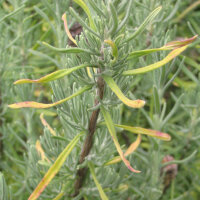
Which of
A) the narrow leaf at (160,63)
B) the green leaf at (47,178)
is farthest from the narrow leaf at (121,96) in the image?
the green leaf at (47,178)

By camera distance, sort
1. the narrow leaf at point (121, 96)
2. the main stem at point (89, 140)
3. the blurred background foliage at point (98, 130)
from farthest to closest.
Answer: the blurred background foliage at point (98, 130)
the main stem at point (89, 140)
the narrow leaf at point (121, 96)

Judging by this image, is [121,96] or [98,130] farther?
[98,130]

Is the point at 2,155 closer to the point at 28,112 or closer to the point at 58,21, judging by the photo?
the point at 28,112

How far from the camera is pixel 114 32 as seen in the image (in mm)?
494

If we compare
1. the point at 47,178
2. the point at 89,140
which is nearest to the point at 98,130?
the point at 89,140

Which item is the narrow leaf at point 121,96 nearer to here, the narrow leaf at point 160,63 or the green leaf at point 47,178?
the narrow leaf at point 160,63

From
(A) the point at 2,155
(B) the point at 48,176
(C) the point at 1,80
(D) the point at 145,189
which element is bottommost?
(D) the point at 145,189

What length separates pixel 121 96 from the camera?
459 mm

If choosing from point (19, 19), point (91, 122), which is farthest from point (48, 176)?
point (19, 19)

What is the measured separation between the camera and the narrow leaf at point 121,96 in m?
0.42

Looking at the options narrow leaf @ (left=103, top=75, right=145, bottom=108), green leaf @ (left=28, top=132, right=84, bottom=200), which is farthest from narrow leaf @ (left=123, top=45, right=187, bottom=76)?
green leaf @ (left=28, top=132, right=84, bottom=200)

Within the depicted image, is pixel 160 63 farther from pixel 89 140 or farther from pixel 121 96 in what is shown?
pixel 89 140

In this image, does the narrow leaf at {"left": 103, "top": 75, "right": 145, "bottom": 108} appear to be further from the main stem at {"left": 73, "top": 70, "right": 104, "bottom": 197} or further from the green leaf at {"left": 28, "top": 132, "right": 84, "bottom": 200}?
the green leaf at {"left": 28, "top": 132, "right": 84, "bottom": 200}

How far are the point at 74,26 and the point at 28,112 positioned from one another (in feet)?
0.99
